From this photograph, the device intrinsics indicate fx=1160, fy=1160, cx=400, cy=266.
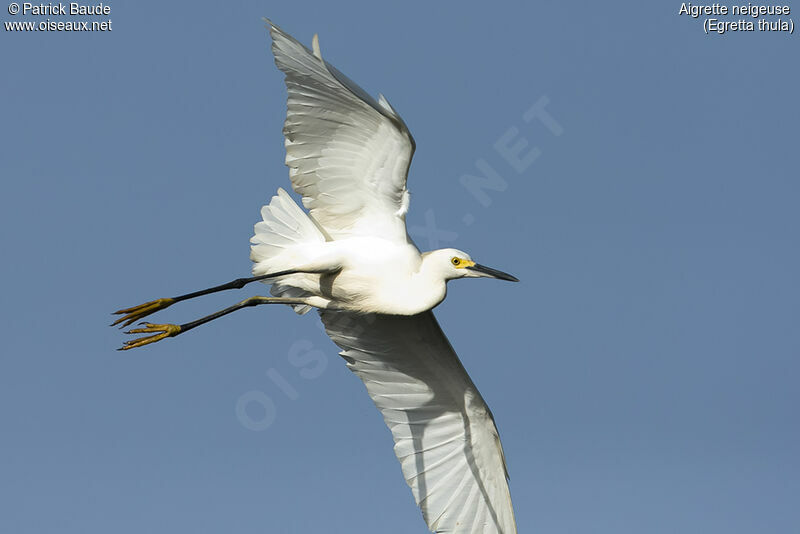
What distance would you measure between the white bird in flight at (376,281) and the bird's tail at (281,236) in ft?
0.04

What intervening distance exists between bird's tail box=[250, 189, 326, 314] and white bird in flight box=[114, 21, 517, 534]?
0.04ft

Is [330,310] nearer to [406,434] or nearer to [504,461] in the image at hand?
[406,434]

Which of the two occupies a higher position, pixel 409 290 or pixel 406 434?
pixel 409 290

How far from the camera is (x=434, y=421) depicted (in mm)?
14953

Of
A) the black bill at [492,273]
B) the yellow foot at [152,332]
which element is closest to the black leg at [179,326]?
the yellow foot at [152,332]

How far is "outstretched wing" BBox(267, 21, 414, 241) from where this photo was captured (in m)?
11.4

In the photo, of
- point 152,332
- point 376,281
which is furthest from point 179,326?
point 376,281

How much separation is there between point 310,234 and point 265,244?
0.54m

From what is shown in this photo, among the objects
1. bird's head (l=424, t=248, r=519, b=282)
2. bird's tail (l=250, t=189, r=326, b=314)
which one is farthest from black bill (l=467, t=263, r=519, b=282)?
bird's tail (l=250, t=189, r=326, b=314)

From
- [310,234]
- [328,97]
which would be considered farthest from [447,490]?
[328,97]

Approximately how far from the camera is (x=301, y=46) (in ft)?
36.5

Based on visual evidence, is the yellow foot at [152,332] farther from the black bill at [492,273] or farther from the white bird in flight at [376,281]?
the black bill at [492,273]

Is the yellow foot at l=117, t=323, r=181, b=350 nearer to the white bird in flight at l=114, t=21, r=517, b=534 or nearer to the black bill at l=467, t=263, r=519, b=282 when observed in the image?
the white bird in flight at l=114, t=21, r=517, b=534

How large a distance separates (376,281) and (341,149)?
57.6 inches
